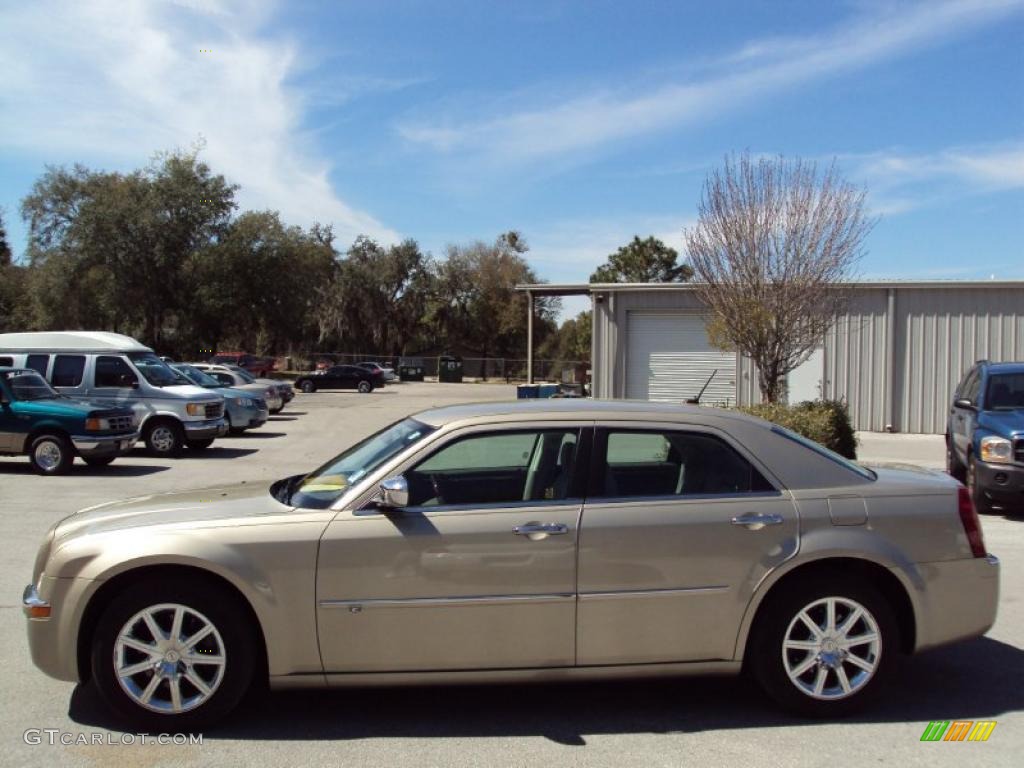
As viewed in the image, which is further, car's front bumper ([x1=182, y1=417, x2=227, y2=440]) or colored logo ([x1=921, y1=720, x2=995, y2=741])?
car's front bumper ([x1=182, y1=417, x2=227, y2=440])

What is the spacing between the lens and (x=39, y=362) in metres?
16.4

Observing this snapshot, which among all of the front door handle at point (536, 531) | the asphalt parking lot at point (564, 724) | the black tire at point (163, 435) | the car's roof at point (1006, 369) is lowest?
the asphalt parking lot at point (564, 724)

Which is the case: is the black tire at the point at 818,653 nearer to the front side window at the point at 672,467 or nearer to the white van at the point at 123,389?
the front side window at the point at 672,467

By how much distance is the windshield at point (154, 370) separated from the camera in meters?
16.9

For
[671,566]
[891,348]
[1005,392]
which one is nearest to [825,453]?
[671,566]

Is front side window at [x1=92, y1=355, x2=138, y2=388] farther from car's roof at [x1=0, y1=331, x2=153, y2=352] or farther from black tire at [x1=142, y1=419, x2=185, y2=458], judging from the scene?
black tire at [x1=142, y1=419, x2=185, y2=458]

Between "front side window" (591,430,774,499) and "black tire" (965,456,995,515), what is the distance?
6.79 metres

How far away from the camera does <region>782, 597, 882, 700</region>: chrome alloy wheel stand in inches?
Result: 170

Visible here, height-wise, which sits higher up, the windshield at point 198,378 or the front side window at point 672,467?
the windshield at point 198,378

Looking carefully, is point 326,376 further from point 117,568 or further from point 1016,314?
point 117,568

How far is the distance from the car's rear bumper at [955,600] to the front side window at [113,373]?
49.9 ft

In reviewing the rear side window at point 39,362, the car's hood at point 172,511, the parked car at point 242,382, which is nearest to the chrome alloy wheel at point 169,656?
the car's hood at point 172,511

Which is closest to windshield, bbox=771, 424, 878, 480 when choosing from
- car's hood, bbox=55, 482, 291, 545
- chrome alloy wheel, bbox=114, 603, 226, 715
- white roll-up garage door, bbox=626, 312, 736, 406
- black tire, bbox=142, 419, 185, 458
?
car's hood, bbox=55, 482, 291, 545

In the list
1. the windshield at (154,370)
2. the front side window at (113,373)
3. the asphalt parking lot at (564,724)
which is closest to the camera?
the asphalt parking lot at (564,724)
